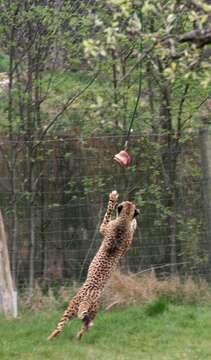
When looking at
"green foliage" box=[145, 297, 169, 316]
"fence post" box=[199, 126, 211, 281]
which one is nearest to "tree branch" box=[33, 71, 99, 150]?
"fence post" box=[199, 126, 211, 281]

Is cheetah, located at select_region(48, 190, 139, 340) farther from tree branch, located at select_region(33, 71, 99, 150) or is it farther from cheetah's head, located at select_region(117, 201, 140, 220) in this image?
tree branch, located at select_region(33, 71, 99, 150)

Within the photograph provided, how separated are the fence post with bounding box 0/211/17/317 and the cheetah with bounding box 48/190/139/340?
3.90ft

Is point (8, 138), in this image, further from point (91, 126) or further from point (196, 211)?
point (196, 211)

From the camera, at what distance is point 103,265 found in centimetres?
824

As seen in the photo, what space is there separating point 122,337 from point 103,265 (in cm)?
72

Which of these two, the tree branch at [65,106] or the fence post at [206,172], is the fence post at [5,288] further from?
the fence post at [206,172]

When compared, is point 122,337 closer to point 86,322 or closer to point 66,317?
point 86,322

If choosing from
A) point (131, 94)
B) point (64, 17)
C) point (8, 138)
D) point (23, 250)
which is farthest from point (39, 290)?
point (64, 17)

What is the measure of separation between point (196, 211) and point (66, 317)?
2.83 meters

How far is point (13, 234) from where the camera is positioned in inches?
403

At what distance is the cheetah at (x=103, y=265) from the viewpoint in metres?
7.98

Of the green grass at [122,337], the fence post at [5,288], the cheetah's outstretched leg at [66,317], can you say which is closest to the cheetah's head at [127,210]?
the cheetah's outstretched leg at [66,317]

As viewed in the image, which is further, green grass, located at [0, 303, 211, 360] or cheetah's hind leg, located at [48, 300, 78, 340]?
cheetah's hind leg, located at [48, 300, 78, 340]

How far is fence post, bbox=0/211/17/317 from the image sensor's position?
919 cm
